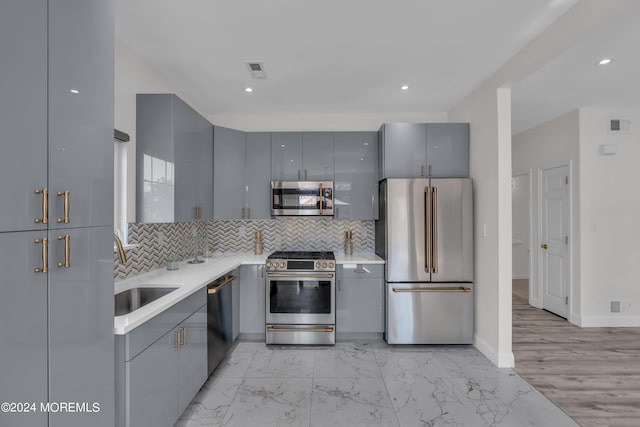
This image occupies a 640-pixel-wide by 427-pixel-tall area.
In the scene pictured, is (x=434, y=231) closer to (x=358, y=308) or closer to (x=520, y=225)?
(x=358, y=308)

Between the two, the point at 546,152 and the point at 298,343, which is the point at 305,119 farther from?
the point at 546,152

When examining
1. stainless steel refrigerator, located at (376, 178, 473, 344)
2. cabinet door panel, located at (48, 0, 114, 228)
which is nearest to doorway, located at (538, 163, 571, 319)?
stainless steel refrigerator, located at (376, 178, 473, 344)

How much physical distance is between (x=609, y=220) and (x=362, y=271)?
327 centimetres

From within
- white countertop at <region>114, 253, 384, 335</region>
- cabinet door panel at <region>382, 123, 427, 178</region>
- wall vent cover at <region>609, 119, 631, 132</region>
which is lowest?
white countertop at <region>114, 253, 384, 335</region>

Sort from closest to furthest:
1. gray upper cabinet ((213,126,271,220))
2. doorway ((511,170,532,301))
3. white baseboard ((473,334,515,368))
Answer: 1. white baseboard ((473,334,515,368))
2. gray upper cabinet ((213,126,271,220))
3. doorway ((511,170,532,301))

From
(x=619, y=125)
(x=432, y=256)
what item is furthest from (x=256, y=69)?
(x=619, y=125)

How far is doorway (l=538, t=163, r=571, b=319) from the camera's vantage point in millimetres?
3943

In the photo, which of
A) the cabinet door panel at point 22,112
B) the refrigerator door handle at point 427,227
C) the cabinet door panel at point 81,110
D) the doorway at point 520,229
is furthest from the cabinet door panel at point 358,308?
the doorway at point 520,229

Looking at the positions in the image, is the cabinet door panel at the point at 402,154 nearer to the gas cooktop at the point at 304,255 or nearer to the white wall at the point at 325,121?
the white wall at the point at 325,121

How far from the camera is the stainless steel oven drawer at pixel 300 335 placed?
10.5ft

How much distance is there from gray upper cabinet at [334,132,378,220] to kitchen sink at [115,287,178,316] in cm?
215

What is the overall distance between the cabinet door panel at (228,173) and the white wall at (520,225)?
218 inches

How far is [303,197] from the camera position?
352cm

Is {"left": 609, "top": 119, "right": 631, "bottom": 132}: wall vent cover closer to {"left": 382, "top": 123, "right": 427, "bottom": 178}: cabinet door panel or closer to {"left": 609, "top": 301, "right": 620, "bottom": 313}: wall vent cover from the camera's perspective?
{"left": 609, "top": 301, "right": 620, "bottom": 313}: wall vent cover
